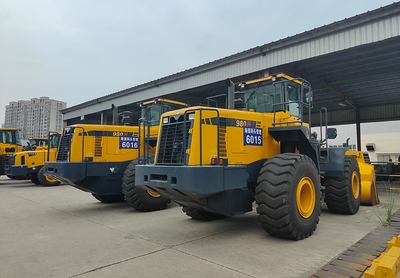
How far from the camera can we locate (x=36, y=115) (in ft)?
176

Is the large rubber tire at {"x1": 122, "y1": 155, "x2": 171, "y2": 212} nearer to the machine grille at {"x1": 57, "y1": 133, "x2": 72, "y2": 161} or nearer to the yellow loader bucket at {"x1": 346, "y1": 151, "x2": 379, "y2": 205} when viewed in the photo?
the machine grille at {"x1": 57, "y1": 133, "x2": 72, "y2": 161}

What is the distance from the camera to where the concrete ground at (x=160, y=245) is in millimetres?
3961

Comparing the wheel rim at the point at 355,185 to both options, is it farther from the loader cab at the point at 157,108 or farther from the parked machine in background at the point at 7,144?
the parked machine in background at the point at 7,144

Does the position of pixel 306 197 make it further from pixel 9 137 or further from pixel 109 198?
pixel 9 137

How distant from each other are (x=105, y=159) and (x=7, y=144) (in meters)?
12.9

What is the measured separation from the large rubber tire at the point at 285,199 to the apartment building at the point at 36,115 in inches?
2035

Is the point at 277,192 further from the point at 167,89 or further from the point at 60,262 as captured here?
the point at 167,89

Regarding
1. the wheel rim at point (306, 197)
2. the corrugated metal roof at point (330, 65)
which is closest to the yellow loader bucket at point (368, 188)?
the corrugated metal roof at point (330, 65)

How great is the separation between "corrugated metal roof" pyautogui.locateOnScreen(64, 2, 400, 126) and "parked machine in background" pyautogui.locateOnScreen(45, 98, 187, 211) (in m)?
4.48

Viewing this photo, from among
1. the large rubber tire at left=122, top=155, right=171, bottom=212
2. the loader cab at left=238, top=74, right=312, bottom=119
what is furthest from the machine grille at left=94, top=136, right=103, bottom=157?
the loader cab at left=238, top=74, right=312, bottom=119

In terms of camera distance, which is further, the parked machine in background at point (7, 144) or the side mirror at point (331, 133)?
the parked machine in background at point (7, 144)

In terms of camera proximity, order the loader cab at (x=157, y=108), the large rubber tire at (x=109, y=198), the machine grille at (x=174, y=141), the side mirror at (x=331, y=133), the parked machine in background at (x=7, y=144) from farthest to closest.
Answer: the parked machine in background at (x=7, y=144) → the large rubber tire at (x=109, y=198) → the loader cab at (x=157, y=108) → the side mirror at (x=331, y=133) → the machine grille at (x=174, y=141)

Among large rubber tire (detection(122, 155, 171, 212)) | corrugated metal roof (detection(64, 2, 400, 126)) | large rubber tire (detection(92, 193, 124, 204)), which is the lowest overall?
large rubber tire (detection(92, 193, 124, 204))

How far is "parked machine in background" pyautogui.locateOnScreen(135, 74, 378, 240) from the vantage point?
16.0ft
